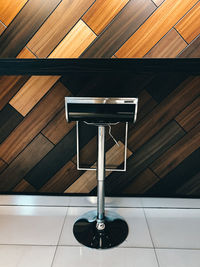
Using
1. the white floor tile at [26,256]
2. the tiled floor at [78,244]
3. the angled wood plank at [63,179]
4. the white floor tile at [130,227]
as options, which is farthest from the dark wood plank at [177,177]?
the white floor tile at [26,256]

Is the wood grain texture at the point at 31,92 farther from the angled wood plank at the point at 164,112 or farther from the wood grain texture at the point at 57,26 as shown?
the angled wood plank at the point at 164,112

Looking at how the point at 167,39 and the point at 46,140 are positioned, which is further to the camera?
the point at 46,140

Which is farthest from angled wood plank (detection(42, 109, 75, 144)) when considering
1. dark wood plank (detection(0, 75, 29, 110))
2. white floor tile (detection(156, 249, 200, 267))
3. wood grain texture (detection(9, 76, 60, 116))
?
white floor tile (detection(156, 249, 200, 267))

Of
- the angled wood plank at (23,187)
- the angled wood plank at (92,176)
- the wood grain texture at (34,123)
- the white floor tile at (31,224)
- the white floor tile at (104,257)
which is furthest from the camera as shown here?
the angled wood plank at (23,187)

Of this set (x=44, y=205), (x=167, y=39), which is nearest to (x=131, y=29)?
(x=167, y=39)

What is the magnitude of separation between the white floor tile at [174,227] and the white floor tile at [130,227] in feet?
0.21

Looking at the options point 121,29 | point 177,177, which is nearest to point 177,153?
point 177,177

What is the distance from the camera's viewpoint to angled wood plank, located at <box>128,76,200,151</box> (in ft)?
5.78

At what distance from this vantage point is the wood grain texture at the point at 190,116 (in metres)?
1.80

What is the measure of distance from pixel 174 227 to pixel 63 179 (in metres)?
1.08

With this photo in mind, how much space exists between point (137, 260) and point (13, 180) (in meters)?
1.31

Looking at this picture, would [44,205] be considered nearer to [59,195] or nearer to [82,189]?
[59,195]

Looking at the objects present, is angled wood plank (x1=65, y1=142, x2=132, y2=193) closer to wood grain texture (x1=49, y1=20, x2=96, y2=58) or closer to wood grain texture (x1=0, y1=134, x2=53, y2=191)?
wood grain texture (x1=0, y1=134, x2=53, y2=191)

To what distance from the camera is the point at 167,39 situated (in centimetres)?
161
